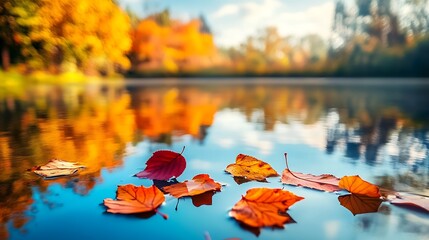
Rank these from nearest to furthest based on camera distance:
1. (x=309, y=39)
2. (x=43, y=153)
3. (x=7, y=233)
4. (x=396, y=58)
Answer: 1. (x=7, y=233)
2. (x=43, y=153)
3. (x=396, y=58)
4. (x=309, y=39)

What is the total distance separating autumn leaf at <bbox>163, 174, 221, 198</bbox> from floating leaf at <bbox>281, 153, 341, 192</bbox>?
0.53 feet

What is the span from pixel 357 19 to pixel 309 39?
20.6 feet


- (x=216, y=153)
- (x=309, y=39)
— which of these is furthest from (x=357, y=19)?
(x=216, y=153)

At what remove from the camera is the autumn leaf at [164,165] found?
2.36 ft

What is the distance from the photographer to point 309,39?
18531mm

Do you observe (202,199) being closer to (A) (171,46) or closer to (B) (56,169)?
(B) (56,169)

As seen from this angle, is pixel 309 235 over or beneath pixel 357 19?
beneath

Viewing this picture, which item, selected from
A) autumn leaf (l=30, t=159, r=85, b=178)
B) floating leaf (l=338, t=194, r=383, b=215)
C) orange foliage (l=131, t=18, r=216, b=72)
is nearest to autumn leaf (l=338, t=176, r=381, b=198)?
floating leaf (l=338, t=194, r=383, b=215)

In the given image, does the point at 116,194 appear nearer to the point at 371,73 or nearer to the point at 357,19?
the point at 371,73

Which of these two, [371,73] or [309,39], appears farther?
[309,39]

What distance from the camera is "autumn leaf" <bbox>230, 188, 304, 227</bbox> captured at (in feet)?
1.62

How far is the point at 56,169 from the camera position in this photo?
0.78 meters

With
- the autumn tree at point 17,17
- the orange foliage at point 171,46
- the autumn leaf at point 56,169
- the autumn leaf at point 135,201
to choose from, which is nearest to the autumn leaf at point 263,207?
the autumn leaf at point 135,201

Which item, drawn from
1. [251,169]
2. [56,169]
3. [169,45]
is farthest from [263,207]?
[169,45]
